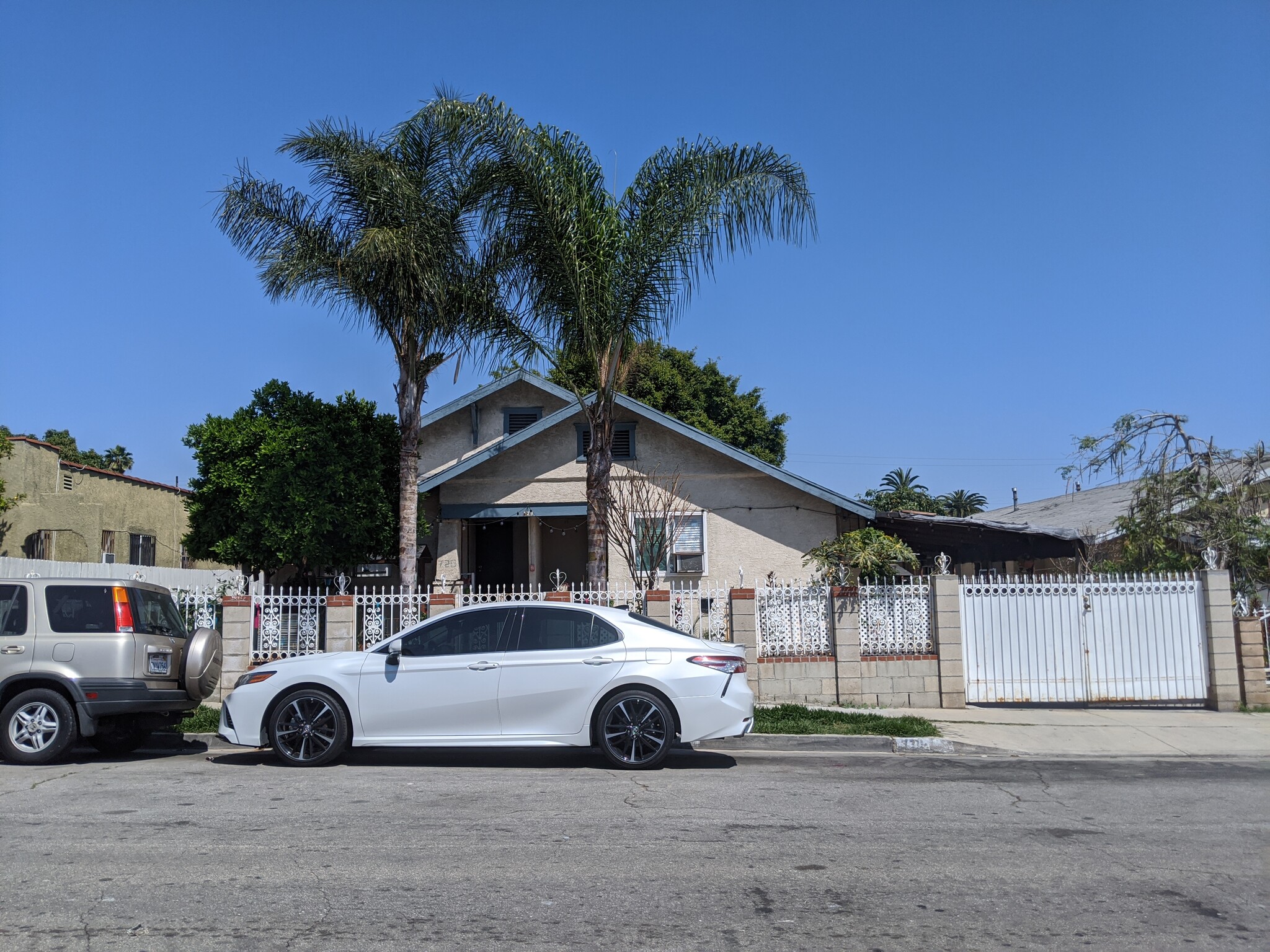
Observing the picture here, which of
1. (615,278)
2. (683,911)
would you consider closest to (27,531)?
(615,278)

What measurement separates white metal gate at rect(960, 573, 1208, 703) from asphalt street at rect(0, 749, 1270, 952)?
4141 millimetres

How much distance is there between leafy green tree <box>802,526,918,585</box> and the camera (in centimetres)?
1434

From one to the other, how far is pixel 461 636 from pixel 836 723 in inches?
184

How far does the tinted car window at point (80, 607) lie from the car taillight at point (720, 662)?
5.58 metres

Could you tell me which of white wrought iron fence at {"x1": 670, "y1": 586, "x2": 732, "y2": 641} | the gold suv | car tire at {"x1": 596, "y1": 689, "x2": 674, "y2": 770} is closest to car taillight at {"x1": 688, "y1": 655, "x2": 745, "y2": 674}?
car tire at {"x1": 596, "y1": 689, "x2": 674, "y2": 770}

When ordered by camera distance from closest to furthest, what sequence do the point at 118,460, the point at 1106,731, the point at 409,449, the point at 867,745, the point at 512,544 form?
the point at 867,745 < the point at 1106,731 < the point at 409,449 < the point at 512,544 < the point at 118,460

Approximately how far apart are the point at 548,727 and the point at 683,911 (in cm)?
431

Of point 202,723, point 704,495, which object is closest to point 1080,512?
point 704,495

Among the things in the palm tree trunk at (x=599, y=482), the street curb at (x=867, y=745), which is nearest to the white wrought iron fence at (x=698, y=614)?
the palm tree trunk at (x=599, y=482)

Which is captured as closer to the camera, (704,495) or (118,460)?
(704,495)

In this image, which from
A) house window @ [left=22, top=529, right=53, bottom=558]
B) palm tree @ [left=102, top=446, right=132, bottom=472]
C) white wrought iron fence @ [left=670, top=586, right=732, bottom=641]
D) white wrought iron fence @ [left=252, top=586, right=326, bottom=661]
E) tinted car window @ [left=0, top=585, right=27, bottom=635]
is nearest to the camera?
tinted car window @ [left=0, top=585, right=27, bottom=635]

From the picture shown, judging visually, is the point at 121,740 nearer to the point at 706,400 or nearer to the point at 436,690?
the point at 436,690

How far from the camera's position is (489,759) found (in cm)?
1019

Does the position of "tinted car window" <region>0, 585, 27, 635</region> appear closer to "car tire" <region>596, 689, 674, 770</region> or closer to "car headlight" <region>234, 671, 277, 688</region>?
"car headlight" <region>234, 671, 277, 688</region>
